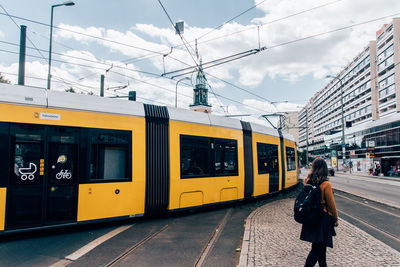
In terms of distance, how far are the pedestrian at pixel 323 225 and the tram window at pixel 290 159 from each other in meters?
11.0

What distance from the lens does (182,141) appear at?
26.7 ft

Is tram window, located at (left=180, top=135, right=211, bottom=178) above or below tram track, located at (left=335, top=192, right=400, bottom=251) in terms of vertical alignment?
above

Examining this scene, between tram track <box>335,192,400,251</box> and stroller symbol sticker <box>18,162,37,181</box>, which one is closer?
stroller symbol sticker <box>18,162,37,181</box>

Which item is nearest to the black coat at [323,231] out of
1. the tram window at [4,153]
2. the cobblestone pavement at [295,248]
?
the cobblestone pavement at [295,248]

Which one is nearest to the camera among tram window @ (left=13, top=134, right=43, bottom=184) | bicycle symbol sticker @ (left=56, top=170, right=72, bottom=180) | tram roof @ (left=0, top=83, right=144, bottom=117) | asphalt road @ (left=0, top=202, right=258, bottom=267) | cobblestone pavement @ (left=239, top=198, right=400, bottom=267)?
cobblestone pavement @ (left=239, top=198, right=400, bottom=267)

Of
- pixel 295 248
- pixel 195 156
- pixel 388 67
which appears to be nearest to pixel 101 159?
pixel 195 156

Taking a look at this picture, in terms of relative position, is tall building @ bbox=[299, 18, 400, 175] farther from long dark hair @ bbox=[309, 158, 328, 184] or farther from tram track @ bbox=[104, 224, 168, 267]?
long dark hair @ bbox=[309, 158, 328, 184]

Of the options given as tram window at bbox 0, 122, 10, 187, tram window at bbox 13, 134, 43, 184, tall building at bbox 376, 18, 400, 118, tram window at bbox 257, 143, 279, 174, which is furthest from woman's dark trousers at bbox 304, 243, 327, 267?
tall building at bbox 376, 18, 400, 118

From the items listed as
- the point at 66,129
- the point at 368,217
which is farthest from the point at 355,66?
the point at 66,129

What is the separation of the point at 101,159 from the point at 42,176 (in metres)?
1.28

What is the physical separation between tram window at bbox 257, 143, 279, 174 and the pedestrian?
7316 millimetres

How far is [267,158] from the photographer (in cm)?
1183

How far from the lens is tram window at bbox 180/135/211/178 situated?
8102 mm

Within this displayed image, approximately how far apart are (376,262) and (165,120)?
569cm
